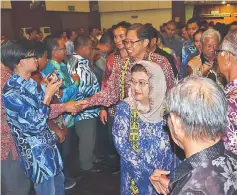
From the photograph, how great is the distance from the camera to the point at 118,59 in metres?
2.65

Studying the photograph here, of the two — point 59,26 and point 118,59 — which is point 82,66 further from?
point 59,26

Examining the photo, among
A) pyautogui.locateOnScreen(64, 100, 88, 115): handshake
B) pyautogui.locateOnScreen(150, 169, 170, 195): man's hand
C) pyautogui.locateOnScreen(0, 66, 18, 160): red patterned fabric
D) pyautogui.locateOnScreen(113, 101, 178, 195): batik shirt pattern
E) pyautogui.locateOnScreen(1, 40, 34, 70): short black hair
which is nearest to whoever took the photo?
pyautogui.locateOnScreen(150, 169, 170, 195): man's hand

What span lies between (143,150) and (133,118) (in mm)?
173

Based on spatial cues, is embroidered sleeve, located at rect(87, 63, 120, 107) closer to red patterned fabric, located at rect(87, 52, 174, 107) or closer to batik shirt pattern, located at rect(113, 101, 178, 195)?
red patterned fabric, located at rect(87, 52, 174, 107)

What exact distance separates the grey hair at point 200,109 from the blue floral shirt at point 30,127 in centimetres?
101

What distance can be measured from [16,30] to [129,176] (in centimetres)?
818

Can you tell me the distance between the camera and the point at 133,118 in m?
1.70

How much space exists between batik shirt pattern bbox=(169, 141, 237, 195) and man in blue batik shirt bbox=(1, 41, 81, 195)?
41.4 inches

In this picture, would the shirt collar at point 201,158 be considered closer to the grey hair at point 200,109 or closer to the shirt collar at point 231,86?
the grey hair at point 200,109

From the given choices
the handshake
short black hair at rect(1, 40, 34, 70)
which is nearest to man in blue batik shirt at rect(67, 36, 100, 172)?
the handshake

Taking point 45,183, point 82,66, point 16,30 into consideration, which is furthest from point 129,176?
point 16,30

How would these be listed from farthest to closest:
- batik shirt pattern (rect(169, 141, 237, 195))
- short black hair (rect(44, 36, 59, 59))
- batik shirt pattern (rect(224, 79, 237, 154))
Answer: short black hair (rect(44, 36, 59, 59))
batik shirt pattern (rect(224, 79, 237, 154))
batik shirt pattern (rect(169, 141, 237, 195))

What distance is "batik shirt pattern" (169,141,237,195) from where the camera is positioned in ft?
3.10

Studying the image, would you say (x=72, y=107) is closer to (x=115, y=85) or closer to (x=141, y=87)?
(x=115, y=85)
